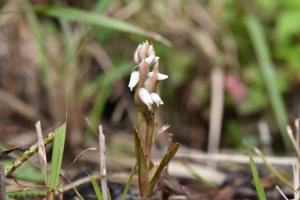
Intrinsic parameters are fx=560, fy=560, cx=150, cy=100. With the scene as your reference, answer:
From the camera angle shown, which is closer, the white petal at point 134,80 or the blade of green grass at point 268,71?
the white petal at point 134,80

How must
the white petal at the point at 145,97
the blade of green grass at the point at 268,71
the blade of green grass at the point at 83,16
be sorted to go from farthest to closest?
the blade of green grass at the point at 268,71, the blade of green grass at the point at 83,16, the white petal at the point at 145,97

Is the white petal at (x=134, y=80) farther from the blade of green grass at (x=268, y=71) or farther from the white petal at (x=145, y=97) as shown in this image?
the blade of green grass at (x=268, y=71)

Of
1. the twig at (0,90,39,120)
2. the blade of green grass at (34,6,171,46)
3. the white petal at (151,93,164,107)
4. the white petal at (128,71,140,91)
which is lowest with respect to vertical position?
the white petal at (151,93,164,107)

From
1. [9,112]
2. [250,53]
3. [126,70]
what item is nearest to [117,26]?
[126,70]

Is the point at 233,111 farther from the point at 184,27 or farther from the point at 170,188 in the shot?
the point at 170,188

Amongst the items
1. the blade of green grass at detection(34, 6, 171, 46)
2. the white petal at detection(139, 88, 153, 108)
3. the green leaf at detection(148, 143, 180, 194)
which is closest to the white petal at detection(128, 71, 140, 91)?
the white petal at detection(139, 88, 153, 108)

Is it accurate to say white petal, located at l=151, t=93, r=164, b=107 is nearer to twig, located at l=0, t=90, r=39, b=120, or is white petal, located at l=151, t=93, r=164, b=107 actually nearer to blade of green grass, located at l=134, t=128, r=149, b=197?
blade of green grass, located at l=134, t=128, r=149, b=197

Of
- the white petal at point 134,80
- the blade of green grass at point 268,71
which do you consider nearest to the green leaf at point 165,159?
the white petal at point 134,80
